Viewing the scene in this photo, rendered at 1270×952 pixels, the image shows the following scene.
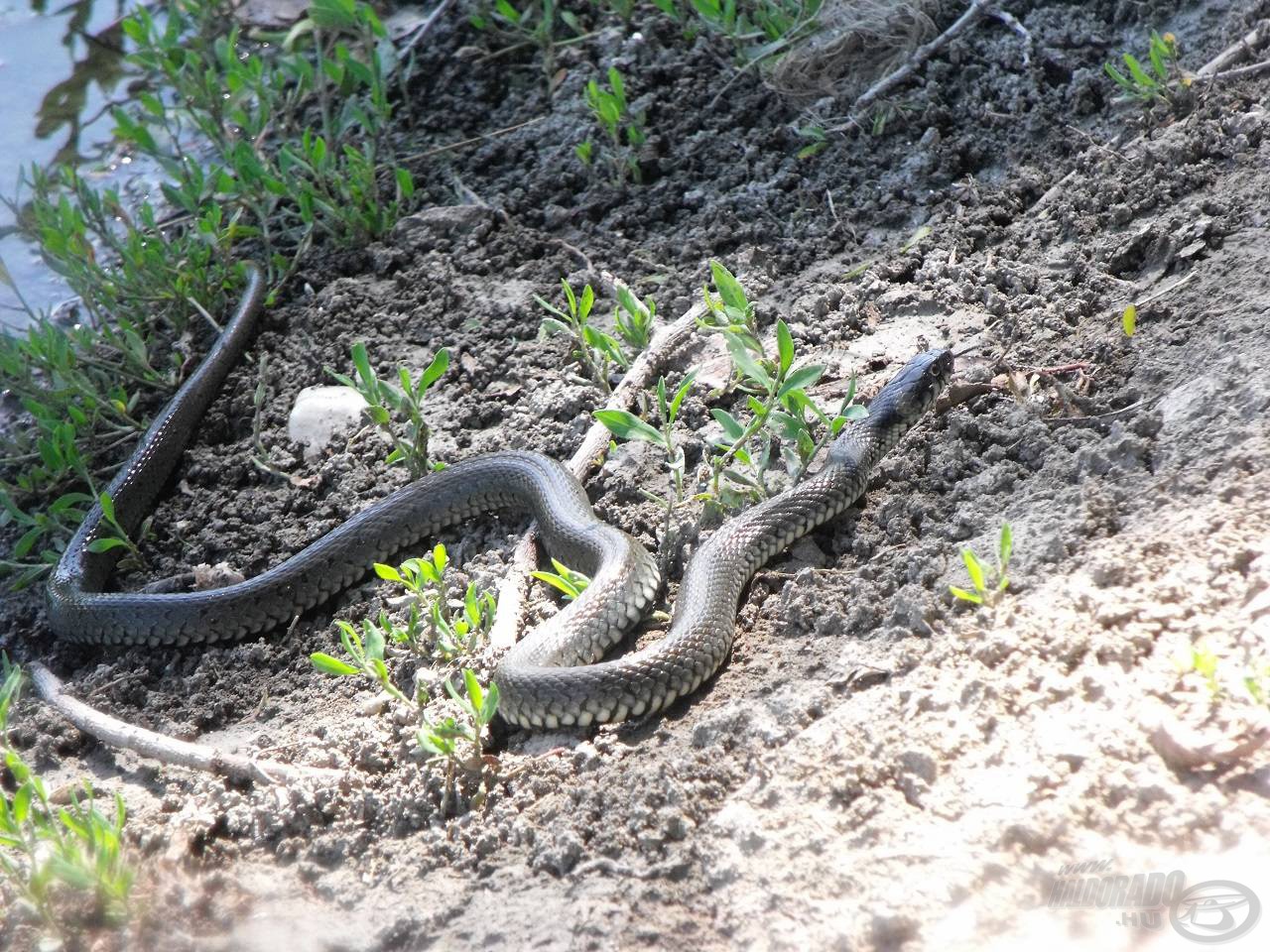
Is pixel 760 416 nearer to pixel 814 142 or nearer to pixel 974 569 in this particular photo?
pixel 974 569

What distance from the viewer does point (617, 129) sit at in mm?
7547

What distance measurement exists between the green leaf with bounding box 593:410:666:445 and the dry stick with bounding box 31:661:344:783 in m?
1.80

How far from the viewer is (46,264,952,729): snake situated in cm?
452

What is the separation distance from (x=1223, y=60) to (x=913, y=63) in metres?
1.77

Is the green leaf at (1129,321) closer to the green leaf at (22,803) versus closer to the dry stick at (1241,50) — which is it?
the dry stick at (1241,50)

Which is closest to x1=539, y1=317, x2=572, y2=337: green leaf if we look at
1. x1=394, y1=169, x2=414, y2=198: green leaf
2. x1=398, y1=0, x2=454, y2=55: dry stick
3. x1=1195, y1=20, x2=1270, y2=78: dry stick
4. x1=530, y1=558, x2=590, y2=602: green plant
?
x1=530, y1=558, x2=590, y2=602: green plant

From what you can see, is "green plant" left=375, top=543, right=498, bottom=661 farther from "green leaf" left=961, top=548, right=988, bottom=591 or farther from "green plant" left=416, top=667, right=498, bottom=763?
"green leaf" left=961, top=548, right=988, bottom=591

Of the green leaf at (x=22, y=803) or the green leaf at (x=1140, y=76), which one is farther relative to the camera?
the green leaf at (x=1140, y=76)

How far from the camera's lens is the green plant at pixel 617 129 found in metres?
7.24

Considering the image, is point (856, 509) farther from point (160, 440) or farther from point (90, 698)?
point (160, 440)

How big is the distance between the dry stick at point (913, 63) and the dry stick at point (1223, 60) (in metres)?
1.43

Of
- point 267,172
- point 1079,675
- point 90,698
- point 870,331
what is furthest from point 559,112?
point 1079,675

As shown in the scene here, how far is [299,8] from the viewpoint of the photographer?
1058 cm

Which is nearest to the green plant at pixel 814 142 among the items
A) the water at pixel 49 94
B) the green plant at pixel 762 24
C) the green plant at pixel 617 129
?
the green plant at pixel 762 24
